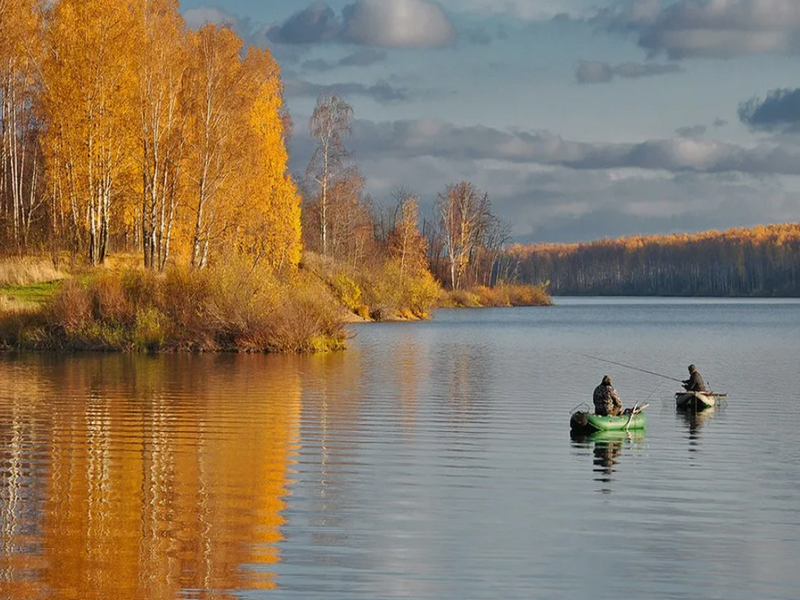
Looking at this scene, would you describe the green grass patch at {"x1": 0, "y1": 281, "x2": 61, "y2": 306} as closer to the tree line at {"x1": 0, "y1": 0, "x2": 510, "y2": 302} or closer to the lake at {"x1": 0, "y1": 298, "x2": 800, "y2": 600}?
the tree line at {"x1": 0, "y1": 0, "x2": 510, "y2": 302}

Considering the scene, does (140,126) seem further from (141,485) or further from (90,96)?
(141,485)

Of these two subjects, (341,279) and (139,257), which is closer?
(139,257)

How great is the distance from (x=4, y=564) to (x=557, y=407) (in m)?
19.0

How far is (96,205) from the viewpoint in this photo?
52719 mm

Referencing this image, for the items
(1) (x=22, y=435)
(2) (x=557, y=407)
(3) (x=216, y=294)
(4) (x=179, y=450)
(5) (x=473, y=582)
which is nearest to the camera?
(5) (x=473, y=582)

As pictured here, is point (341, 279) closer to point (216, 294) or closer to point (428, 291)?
point (428, 291)

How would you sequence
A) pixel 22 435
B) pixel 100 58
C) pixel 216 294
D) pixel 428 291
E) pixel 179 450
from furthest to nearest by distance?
pixel 428 291 → pixel 100 58 → pixel 216 294 → pixel 22 435 → pixel 179 450

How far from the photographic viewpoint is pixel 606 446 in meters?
23.0

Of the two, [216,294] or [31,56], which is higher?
[31,56]

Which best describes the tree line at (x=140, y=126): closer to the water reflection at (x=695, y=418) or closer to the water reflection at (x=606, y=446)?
the water reflection at (x=695, y=418)

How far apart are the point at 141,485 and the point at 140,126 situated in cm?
Answer: 3685

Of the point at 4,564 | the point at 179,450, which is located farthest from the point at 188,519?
the point at 179,450

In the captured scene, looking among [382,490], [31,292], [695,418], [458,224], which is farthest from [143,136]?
[458,224]

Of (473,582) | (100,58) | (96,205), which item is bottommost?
(473,582)
